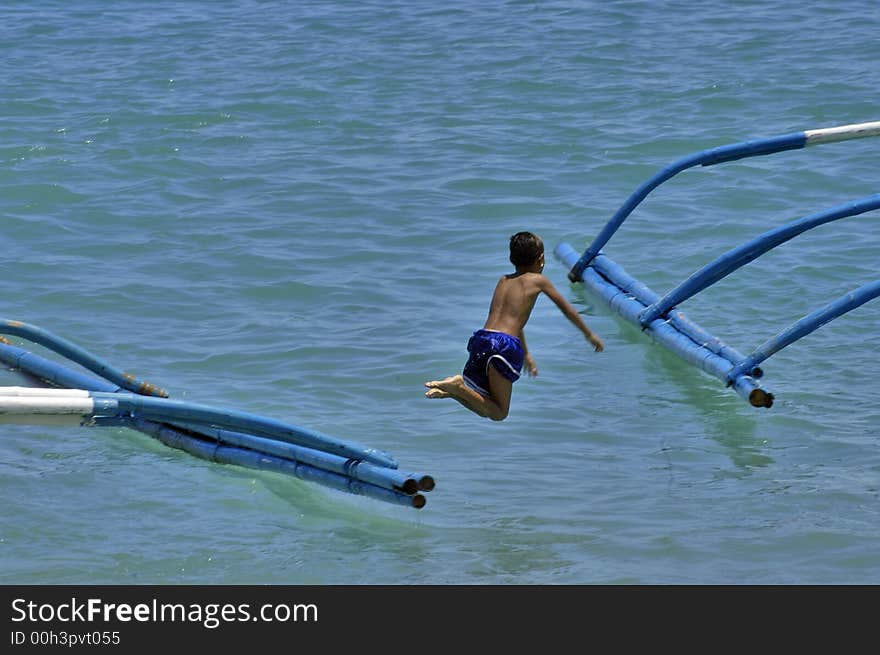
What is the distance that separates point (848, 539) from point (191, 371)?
14.8ft

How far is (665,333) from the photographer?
9.89 metres

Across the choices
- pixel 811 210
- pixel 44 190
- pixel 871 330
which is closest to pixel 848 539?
pixel 871 330

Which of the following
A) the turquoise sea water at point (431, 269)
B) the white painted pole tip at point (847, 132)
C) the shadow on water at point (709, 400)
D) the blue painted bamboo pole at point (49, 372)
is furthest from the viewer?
the white painted pole tip at point (847, 132)

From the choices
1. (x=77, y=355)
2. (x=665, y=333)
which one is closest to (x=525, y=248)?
(x=665, y=333)

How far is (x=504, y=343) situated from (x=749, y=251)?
230 centimetres

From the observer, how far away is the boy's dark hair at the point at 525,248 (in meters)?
7.92

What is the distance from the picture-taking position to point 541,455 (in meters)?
8.60

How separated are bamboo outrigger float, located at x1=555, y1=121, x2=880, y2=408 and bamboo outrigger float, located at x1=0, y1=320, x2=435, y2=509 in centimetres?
257

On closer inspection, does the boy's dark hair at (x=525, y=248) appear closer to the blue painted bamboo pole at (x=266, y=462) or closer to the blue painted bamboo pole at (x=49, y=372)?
the blue painted bamboo pole at (x=266, y=462)

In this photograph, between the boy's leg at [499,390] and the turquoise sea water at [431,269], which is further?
the boy's leg at [499,390]

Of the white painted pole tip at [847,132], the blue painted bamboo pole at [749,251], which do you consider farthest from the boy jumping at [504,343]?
the white painted pole tip at [847,132]

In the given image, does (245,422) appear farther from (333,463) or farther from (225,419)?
(333,463)

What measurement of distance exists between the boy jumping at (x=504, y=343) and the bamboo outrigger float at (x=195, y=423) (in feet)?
2.06

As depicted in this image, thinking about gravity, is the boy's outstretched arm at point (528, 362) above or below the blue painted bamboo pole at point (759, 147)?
below
